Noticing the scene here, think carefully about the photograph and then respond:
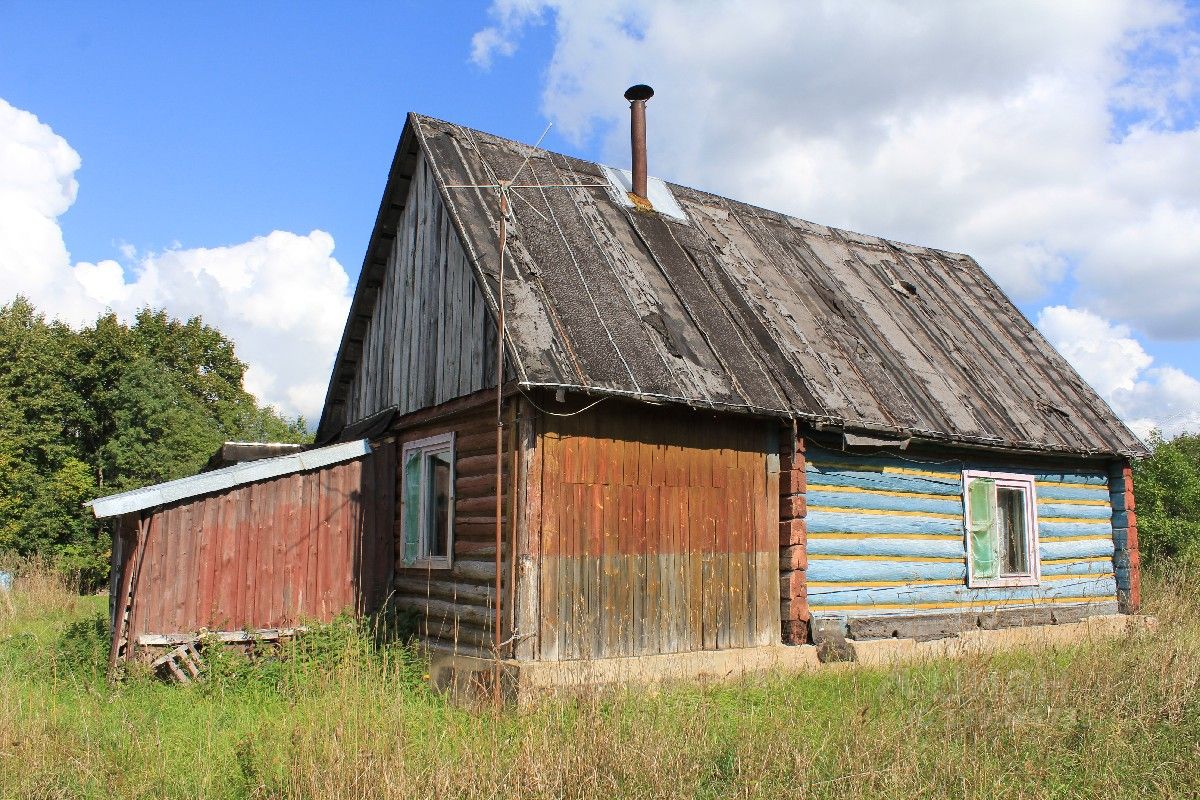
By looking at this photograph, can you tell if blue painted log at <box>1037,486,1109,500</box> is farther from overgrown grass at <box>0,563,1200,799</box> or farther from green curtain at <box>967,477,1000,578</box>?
overgrown grass at <box>0,563,1200,799</box>

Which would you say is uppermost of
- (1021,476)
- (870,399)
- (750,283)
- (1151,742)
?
(750,283)

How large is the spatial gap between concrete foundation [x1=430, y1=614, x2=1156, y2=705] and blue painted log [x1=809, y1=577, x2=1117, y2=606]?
47cm

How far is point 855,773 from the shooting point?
502 centimetres

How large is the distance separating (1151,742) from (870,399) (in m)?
5.20

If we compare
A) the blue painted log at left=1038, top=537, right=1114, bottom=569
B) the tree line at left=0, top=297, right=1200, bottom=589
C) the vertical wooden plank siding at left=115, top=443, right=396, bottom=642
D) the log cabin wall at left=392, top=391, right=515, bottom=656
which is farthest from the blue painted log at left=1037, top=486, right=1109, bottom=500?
the tree line at left=0, top=297, right=1200, bottom=589

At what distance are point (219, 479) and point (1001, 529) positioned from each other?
31.7 ft

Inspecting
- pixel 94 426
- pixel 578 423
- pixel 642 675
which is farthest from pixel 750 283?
pixel 94 426

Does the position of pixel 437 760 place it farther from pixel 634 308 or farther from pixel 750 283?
pixel 750 283

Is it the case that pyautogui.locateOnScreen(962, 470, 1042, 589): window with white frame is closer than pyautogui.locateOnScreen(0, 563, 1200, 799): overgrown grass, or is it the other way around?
pyautogui.locateOnScreen(0, 563, 1200, 799): overgrown grass


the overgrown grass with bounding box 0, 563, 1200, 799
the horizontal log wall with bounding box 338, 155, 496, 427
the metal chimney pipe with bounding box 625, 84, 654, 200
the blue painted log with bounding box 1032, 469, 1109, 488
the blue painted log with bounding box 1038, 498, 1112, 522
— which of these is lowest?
the overgrown grass with bounding box 0, 563, 1200, 799

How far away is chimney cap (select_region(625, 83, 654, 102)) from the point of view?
12.4 meters

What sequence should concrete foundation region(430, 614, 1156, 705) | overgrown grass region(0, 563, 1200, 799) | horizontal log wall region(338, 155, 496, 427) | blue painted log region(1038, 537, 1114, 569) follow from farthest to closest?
1. blue painted log region(1038, 537, 1114, 569)
2. horizontal log wall region(338, 155, 496, 427)
3. concrete foundation region(430, 614, 1156, 705)
4. overgrown grass region(0, 563, 1200, 799)

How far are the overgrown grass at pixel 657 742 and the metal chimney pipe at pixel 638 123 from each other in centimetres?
722

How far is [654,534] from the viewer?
8617 millimetres
